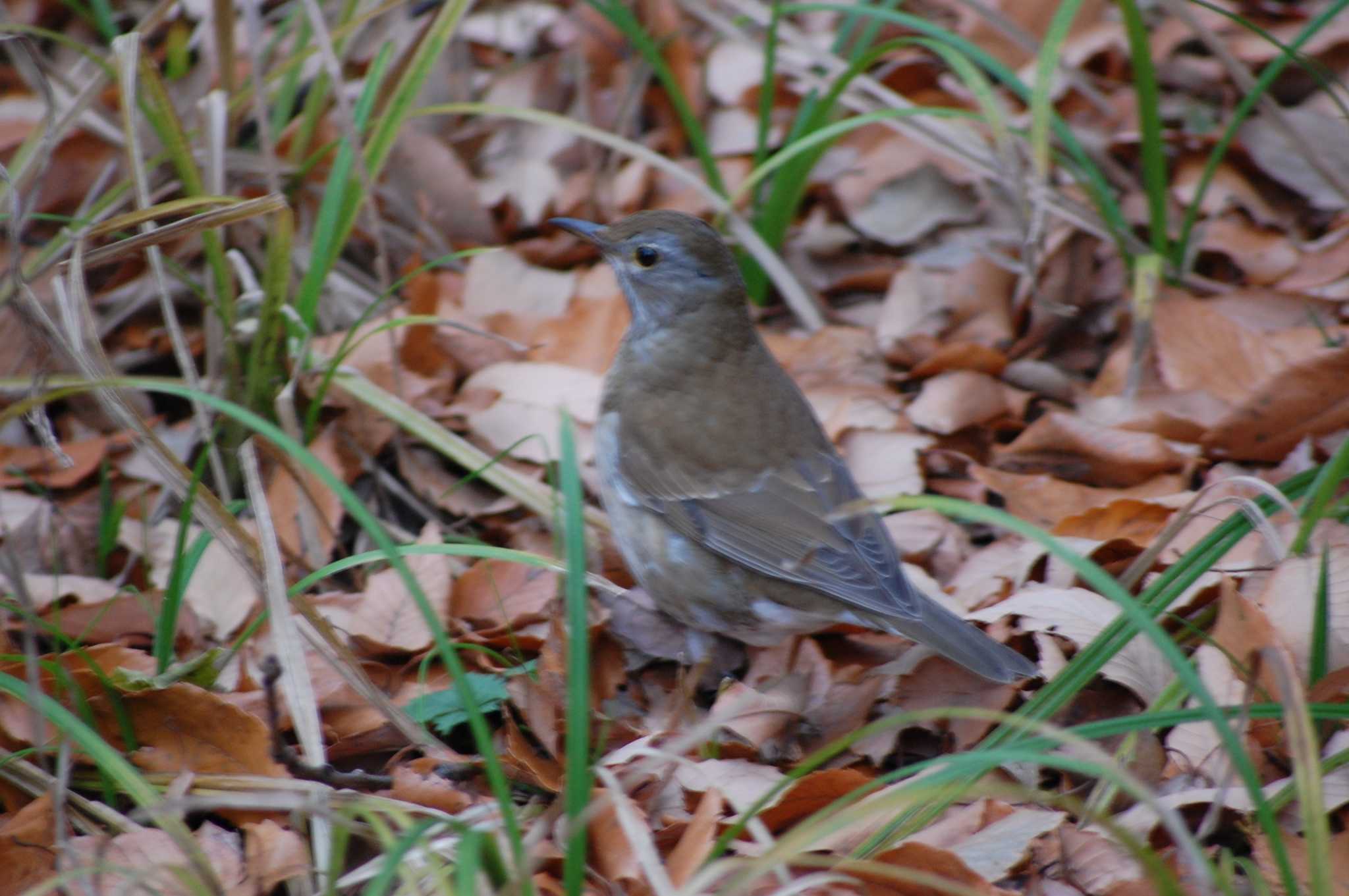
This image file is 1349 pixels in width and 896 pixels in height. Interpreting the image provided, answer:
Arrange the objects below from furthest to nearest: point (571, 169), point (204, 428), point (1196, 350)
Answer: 1. point (571, 169)
2. point (1196, 350)
3. point (204, 428)

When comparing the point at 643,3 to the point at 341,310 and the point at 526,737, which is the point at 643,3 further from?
the point at 526,737

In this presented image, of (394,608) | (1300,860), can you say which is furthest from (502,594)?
(1300,860)

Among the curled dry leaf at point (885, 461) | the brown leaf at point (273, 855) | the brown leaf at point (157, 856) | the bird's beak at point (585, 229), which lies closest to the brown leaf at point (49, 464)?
the bird's beak at point (585, 229)

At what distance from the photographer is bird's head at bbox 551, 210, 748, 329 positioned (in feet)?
13.7

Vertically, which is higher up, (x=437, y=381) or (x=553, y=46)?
(x=553, y=46)

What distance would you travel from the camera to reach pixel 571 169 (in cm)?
582

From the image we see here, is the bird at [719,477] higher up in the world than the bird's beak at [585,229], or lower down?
lower down

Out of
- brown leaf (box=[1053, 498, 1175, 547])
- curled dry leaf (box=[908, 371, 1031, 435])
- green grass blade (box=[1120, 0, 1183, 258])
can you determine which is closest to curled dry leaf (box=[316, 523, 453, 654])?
curled dry leaf (box=[908, 371, 1031, 435])

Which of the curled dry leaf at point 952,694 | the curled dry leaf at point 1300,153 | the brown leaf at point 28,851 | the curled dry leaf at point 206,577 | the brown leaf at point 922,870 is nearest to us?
the brown leaf at point 922,870

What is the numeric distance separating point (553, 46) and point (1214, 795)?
4632 mm

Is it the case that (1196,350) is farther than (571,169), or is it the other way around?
(571,169)

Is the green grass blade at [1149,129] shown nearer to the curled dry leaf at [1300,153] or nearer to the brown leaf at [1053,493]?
the curled dry leaf at [1300,153]

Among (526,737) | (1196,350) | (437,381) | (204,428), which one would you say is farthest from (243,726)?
(1196,350)

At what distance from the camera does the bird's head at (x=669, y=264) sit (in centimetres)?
417
